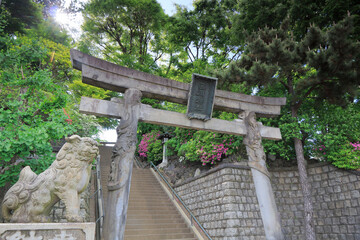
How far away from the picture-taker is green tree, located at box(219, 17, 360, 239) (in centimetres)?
615

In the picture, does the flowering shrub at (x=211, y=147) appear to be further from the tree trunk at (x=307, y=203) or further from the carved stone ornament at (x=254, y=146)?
the carved stone ornament at (x=254, y=146)

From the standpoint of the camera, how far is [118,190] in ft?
12.1

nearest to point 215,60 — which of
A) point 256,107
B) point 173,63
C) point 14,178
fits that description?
point 173,63

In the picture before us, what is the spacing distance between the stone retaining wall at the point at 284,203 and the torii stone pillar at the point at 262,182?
6.91 ft

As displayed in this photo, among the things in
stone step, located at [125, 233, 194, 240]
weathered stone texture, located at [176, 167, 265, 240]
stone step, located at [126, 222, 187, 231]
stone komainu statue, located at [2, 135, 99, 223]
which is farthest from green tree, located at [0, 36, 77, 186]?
weathered stone texture, located at [176, 167, 265, 240]

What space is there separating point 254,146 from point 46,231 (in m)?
4.51

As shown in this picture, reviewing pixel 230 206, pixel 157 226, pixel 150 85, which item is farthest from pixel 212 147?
pixel 150 85

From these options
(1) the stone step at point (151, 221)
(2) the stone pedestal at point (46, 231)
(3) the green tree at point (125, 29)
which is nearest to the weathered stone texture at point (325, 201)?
(1) the stone step at point (151, 221)

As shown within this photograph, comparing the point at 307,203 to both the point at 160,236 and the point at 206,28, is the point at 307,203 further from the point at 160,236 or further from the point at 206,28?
the point at 206,28

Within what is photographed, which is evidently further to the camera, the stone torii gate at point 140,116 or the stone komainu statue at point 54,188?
the stone torii gate at point 140,116

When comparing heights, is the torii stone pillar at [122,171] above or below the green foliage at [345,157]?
below

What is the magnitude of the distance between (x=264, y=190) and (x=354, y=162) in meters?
3.85

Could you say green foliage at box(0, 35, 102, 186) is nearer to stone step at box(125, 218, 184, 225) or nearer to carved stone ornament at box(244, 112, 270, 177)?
stone step at box(125, 218, 184, 225)

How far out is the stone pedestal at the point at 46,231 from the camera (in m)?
2.68
